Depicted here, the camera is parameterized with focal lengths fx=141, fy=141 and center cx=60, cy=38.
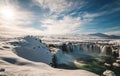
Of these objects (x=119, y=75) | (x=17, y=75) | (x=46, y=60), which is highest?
(x=17, y=75)

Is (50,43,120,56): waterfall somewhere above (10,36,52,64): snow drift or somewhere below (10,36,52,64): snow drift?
below

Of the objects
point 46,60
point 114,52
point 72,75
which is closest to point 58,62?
point 46,60

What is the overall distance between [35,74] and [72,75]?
2792 millimetres

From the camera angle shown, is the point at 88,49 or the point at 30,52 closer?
the point at 30,52

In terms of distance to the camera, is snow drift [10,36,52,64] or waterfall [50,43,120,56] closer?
snow drift [10,36,52,64]

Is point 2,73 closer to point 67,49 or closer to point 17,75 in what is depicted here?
point 17,75

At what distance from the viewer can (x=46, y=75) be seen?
31.3ft

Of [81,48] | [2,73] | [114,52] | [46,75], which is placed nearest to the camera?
[2,73]

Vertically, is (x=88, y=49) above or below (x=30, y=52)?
below

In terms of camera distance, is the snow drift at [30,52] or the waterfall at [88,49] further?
the waterfall at [88,49]

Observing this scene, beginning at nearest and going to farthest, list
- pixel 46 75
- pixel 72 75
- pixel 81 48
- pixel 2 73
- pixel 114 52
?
pixel 2 73 < pixel 46 75 < pixel 72 75 < pixel 114 52 < pixel 81 48

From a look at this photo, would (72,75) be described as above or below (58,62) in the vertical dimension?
above

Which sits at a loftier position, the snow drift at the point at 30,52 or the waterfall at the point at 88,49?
the snow drift at the point at 30,52

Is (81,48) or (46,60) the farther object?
(81,48)
